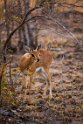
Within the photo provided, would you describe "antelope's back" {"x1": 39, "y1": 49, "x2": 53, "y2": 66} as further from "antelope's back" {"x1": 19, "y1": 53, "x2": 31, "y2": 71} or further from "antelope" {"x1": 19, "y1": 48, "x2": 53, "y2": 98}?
"antelope's back" {"x1": 19, "y1": 53, "x2": 31, "y2": 71}

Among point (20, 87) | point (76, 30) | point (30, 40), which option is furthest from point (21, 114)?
point (76, 30)

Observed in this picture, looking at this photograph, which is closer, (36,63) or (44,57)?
(36,63)

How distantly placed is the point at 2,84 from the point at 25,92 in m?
1.22

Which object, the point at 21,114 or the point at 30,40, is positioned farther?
the point at 30,40

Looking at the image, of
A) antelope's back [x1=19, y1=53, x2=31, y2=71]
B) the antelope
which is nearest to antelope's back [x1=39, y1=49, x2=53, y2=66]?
the antelope

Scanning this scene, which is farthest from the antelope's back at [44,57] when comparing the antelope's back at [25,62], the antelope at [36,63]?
the antelope's back at [25,62]

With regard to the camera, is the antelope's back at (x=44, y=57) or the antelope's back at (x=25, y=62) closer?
the antelope's back at (x=25, y=62)

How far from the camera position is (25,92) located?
1266 centimetres

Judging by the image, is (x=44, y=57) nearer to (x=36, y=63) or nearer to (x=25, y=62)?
(x=36, y=63)

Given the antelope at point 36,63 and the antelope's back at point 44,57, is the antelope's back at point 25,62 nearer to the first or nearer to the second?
the antelope at point 36,63

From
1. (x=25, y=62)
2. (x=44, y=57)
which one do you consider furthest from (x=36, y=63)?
(x=44, y=57)

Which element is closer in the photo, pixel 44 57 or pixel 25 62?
pixel 25 62

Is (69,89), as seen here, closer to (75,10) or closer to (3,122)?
(3,122)

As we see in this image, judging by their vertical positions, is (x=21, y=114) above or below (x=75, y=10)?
above
